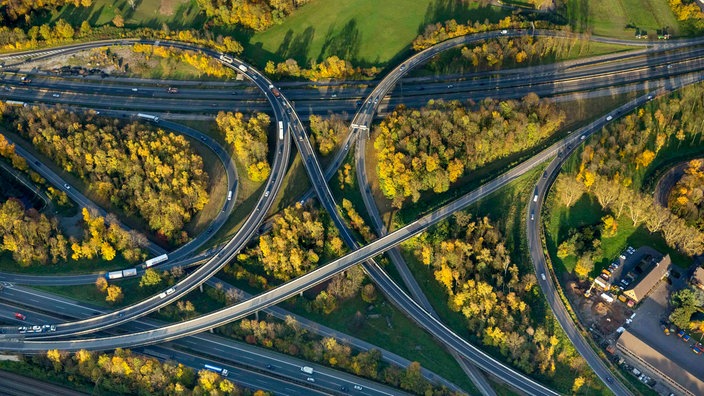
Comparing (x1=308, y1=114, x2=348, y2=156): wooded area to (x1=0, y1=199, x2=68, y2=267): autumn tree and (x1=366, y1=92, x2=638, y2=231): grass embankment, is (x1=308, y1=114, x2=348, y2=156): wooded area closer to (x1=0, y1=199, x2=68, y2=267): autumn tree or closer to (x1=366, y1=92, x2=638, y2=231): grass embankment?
(x1=366, y1=92, x2=638, y2=231): grass embankment

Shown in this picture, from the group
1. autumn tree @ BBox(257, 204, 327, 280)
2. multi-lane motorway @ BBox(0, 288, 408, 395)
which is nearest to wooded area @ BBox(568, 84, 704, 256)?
autumn tree @ BBox(257, 204, 327, 280)

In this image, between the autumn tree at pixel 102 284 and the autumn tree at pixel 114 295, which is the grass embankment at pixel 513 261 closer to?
the autumn tree at pixel 114 295

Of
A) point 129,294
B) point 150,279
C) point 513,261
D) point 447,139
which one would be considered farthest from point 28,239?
Answer: point 513,261

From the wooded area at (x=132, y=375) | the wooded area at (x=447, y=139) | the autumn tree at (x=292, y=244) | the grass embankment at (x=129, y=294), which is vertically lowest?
the wooded area at (x=132, y=375)

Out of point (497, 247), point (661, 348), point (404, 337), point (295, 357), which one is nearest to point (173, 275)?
point (295, 357)

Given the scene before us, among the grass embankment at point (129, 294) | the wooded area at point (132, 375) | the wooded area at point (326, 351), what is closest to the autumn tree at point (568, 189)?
the wooded area at point (326, 351)

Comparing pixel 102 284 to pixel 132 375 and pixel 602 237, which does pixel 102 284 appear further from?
pixel 602 237
